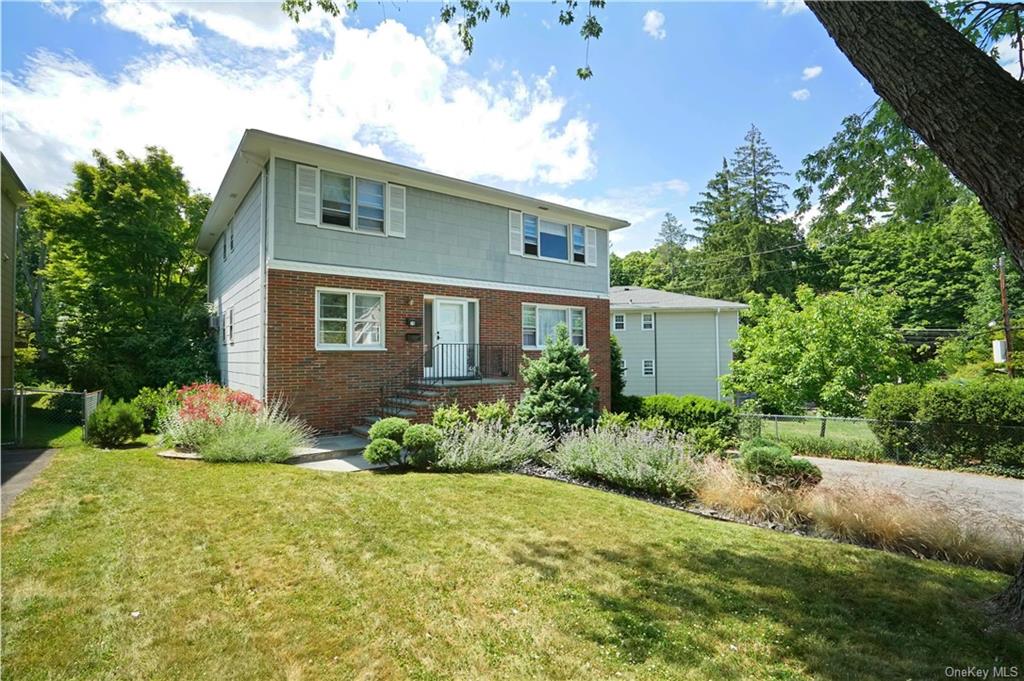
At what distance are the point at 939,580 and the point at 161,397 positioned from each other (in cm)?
1332

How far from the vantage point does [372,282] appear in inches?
430

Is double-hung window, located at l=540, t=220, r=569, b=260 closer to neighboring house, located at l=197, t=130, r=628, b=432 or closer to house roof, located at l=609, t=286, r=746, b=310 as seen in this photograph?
neighboring house, located at l=197, t=130, r=628, b=432

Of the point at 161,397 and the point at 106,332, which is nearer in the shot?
the point at 161,397

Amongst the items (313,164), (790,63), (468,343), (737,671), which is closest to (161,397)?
(313,164)

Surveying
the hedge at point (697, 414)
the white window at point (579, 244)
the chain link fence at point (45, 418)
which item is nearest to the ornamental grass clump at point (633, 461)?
the hedge at point (697, 414)

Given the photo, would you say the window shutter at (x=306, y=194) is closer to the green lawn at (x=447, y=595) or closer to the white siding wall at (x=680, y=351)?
the green lawn at (x=447, y=595)

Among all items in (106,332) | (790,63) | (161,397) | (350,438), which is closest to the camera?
(790,63)

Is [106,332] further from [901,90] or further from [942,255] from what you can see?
[942,255]

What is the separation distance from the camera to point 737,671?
2535 mm

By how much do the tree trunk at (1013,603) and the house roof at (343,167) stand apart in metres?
11.3

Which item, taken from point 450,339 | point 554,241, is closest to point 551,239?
point 554,241

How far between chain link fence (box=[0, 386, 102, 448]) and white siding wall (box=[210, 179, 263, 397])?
271 cm

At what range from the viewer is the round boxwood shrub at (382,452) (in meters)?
7.46

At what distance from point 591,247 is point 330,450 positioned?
10670 mm
